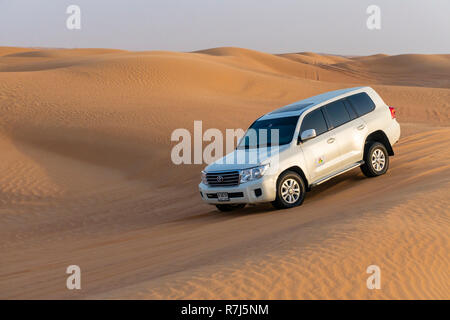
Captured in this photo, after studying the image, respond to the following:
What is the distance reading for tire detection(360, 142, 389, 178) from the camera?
36.7 feet

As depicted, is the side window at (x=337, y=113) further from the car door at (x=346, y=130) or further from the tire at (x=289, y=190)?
the tire at (x=289, y=190)

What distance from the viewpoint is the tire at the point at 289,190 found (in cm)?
1000

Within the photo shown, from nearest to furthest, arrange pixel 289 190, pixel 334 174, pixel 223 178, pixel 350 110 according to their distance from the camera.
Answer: pixel 289 190, pixel 223 178, pixel 334 174, pixel 350 110

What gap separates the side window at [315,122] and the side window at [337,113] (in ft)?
0.65

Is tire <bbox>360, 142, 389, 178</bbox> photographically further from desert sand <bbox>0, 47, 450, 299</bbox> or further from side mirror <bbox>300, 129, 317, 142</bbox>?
side mirror <bbox>300, 129, 317, 142</bbox>

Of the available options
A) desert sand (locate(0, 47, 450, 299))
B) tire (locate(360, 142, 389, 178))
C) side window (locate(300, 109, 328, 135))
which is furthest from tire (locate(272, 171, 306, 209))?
tire (locate(360, 142, 389, 178))

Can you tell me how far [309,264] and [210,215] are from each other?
5272 millimetres

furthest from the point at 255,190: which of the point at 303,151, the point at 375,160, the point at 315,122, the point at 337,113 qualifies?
the point at 375,160

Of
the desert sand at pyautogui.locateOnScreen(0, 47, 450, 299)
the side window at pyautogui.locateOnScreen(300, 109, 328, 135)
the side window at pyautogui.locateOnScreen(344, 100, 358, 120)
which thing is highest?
the side window at pyautogui.locateOnScreen(344, 100, 358, 120)

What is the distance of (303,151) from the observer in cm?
1034

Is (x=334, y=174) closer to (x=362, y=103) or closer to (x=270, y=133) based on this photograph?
(x=270, y=133)

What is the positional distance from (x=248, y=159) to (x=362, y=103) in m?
3.03

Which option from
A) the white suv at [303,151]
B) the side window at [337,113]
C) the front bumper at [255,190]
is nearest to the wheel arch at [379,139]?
the white suv at [303,151]
